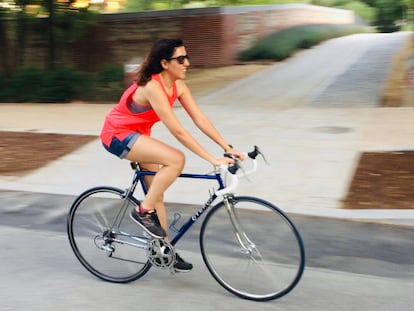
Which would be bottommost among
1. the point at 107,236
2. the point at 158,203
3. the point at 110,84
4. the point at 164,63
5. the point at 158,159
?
the point at 110,84

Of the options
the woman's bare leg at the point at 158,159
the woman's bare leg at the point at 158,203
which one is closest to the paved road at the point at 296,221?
the woman's bare leg at the point at 158,203

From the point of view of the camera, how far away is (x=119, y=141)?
3912 mm

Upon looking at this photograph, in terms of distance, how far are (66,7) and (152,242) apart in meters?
12.3

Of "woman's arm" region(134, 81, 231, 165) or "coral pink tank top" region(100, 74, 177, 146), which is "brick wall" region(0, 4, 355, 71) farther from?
"woman's arm" region(134, 81, 231, 165)

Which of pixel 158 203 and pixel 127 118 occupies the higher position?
pixel 127 118

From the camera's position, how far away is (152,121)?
157 inches

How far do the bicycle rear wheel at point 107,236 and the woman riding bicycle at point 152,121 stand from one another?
8.8 inches

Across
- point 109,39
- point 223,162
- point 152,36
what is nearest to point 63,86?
point 109,39

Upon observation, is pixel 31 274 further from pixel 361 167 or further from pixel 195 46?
pixel 195 46

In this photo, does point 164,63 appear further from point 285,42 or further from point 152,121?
point 285,42

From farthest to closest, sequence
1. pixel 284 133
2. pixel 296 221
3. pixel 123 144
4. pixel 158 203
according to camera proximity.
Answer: pixel 284 133 < pixel 296 221 < pixel 158 203 < pixel 123 144

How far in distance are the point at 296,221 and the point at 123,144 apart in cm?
218

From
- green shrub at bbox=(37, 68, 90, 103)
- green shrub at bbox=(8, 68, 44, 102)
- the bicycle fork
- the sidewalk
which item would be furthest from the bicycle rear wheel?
green shrub at bbox=(8, 68, 44, 102)

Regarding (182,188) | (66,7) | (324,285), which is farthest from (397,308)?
(66,7)
